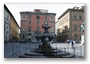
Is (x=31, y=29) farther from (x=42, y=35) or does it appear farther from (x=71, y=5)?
(x=71, y=5)

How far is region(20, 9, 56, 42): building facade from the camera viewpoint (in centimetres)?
740

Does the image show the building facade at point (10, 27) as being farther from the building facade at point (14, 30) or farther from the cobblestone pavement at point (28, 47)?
the cobblestone pavement at point (28, 47)

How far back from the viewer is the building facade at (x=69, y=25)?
7.41 meters

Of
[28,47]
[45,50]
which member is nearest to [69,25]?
[45,50]

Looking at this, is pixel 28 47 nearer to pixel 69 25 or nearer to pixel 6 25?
pixel 6 25

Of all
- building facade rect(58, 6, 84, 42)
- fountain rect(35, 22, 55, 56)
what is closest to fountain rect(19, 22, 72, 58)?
fountain rect(35, 22, 55, 56)

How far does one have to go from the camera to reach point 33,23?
7.46 meters

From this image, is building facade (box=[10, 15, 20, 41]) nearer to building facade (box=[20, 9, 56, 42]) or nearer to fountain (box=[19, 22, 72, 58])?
building facade (box=[20, 9, 56, 42])

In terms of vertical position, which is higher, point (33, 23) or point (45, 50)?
point (33, 23)

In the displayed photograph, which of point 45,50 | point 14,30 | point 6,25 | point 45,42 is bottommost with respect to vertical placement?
point 45,50

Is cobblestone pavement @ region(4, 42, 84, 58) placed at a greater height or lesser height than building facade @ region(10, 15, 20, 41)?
lesser

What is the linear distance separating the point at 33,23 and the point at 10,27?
0.64 meters

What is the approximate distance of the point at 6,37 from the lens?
7.23 metres

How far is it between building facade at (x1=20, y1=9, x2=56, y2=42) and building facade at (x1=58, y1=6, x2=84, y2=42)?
0.23 meters
